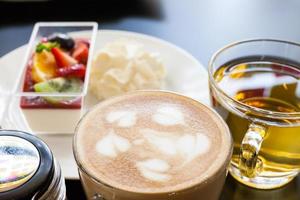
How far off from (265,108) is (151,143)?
22cm

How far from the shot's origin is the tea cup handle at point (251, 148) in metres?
0.65

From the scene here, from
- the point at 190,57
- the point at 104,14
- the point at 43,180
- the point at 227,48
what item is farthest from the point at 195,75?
the point at 43,180

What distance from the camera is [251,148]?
0.65m

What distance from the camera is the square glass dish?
881 millimetres

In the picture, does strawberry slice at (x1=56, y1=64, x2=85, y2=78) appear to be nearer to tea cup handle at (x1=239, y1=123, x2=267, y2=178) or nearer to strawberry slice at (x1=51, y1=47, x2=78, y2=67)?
strawberry slice at (x1=51, y1=47, x2=78, y2=67)

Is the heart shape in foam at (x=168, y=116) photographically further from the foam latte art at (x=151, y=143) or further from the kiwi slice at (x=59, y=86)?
the kiwi slice at (x=59, y=86)

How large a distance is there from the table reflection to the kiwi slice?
31cm

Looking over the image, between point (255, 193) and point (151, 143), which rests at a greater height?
point (151, 143)

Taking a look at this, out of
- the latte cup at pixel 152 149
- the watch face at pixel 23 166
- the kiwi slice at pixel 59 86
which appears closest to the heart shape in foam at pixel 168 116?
the latte cup at pixel 152 149

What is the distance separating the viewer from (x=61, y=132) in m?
0.88

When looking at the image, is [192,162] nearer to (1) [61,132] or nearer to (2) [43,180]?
(2) [43,180]

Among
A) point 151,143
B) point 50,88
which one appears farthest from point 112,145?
point 50,88

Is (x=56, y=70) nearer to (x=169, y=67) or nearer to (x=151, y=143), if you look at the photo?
(x=169, y=67)

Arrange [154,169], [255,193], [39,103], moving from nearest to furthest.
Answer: [154,169] → [255,193] → [39,103]
